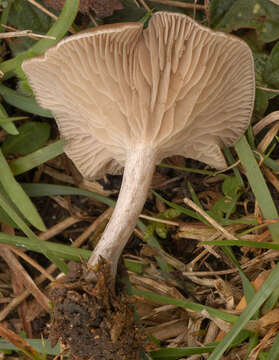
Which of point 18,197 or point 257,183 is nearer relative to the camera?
point 257,183

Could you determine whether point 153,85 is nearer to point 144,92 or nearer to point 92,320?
point 144,92

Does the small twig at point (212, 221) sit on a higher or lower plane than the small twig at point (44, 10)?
lower

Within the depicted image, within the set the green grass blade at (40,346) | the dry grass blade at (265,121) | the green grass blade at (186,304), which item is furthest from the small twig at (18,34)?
Answer: the green grass blade at (40,346)

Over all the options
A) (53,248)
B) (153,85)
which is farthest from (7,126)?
(153,85)

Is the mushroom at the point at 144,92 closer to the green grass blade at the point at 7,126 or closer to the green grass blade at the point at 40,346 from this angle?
the green grass blade at the point at 7,126

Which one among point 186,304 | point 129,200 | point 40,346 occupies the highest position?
point 129,200

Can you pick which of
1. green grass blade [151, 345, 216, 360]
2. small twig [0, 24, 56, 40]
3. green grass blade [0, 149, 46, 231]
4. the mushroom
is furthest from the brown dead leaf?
green grass blade [151, 345, 216, 360]

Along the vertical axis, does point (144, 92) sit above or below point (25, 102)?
above
